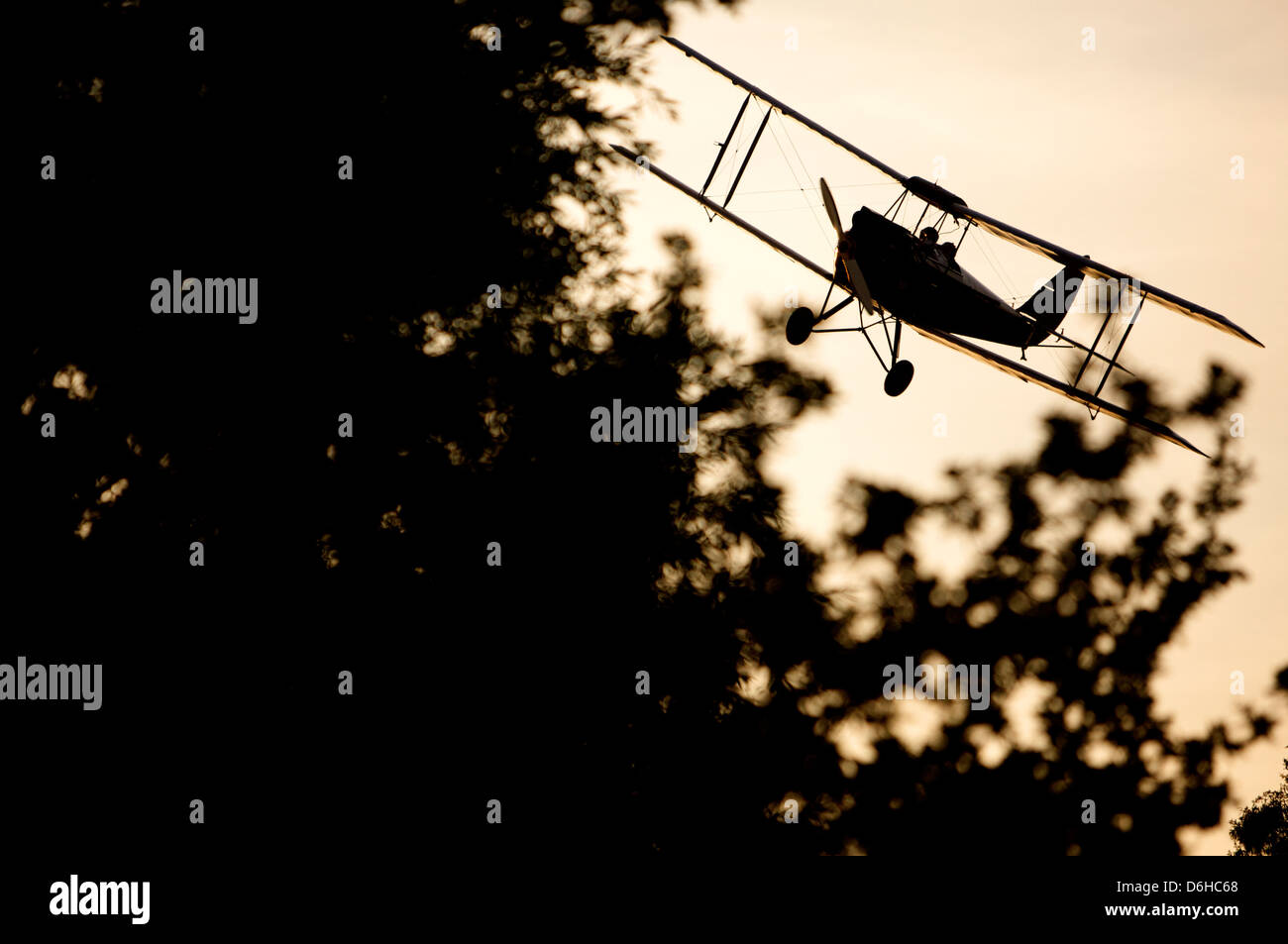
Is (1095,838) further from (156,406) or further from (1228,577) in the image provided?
(156,406)

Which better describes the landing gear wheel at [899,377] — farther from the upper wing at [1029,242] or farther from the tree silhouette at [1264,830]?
the tree silhouette at [1264,830]

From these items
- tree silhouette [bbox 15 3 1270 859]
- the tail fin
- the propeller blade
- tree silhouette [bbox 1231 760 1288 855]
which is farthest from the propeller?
tree silhouette [bbox 1231 760 1288 855]

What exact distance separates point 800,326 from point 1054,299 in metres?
4.58

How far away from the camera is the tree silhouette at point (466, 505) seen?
1538 centimetres

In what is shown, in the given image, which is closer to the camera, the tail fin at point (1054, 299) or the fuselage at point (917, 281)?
the fuselage at point (917, 281)

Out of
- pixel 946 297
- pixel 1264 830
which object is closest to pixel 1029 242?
pixel 946 297

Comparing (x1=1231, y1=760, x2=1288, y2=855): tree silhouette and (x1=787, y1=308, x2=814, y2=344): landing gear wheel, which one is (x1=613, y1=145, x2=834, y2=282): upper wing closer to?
→ (x1=787, y1=308, x2=814, y2=344): landing gear wheel

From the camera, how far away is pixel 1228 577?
18.8m

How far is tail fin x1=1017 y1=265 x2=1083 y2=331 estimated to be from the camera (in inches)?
725

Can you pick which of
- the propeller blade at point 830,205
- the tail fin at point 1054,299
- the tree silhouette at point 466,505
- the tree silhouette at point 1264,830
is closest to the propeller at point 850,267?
the propeller blade at point 830,205

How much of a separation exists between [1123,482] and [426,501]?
378 inches

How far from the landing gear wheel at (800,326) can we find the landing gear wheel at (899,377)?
1.12 meters

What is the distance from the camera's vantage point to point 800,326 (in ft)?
54.1

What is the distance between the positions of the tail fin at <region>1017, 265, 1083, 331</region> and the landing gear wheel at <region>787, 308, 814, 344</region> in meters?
3.67
